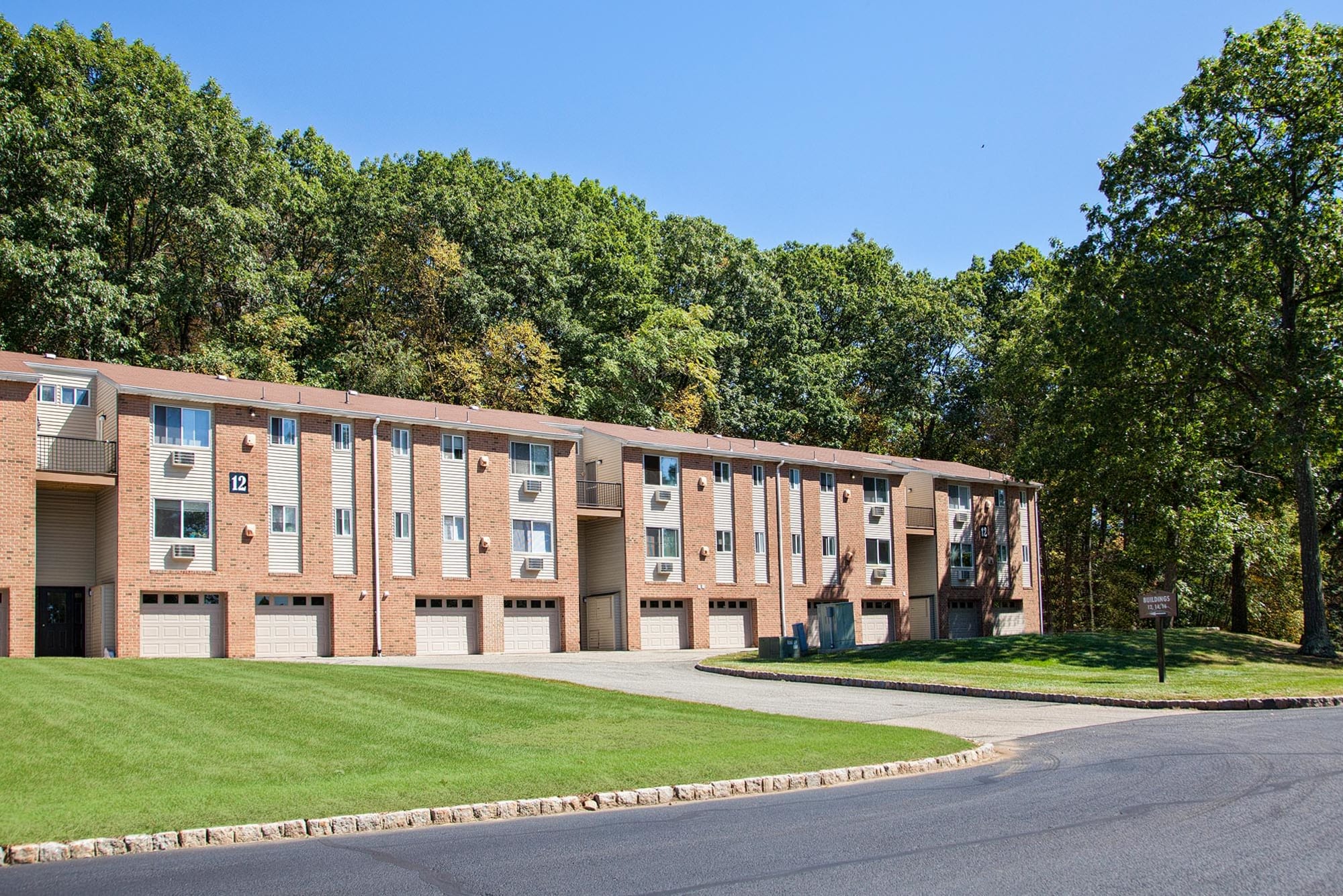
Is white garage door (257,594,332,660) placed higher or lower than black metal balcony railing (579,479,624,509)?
lower

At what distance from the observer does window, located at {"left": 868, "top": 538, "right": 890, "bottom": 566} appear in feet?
181

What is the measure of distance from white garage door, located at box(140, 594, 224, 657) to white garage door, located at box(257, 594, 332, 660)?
135cm

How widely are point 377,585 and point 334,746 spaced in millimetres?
24422

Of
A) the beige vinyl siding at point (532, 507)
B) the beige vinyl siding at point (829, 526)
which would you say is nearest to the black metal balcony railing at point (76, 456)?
the beige vinyl siding at point (532, 507)

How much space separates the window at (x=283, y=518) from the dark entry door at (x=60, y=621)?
20.4ft

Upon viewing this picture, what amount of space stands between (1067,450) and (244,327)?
116ft

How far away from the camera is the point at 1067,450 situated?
44.5m

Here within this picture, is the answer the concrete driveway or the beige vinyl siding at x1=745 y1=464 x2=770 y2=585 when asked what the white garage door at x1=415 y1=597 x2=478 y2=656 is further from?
the beige vinyl siding at x1=745 y1=464 x2=770 y2=585

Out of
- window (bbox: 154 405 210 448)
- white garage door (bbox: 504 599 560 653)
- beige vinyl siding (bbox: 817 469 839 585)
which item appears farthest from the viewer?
beige vinyl siding (bbox: 817 469 839 585)

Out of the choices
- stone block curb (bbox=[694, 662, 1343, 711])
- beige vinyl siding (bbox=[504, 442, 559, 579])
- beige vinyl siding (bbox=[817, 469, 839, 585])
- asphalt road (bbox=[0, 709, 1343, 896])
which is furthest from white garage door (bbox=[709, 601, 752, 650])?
asphalt road (bbox=[0, 709, 1343, 896])

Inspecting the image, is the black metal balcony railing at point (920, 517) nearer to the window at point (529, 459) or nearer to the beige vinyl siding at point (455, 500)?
the window at point (529, 459)

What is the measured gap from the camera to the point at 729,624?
50188 mm

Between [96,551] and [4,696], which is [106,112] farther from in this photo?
[4,696]

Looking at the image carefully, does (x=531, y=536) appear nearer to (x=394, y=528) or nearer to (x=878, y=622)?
(x=394, y=528)
